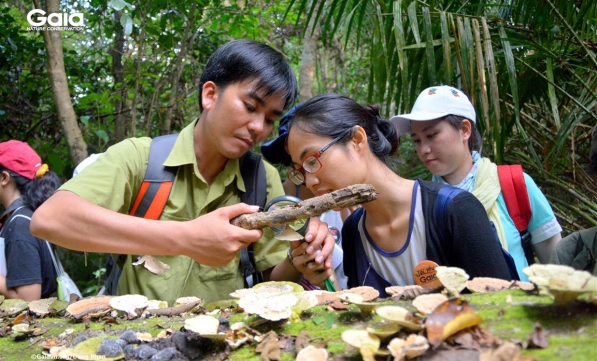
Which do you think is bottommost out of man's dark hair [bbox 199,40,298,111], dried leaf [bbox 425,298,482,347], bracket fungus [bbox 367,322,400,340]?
bracket fungus [bbox 367,322,400,340]

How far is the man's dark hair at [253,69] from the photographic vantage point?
8.59 feet

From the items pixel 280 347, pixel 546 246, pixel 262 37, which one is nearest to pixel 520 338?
pixel 280 347

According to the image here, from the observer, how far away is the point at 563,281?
1.09 m

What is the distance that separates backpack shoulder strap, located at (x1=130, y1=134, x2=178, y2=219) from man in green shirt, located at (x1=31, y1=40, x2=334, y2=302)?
1.4 inches

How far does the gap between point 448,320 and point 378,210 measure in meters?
1.22

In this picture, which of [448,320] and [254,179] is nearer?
[448,320]

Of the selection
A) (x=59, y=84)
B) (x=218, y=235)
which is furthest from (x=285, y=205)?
(x=59, y=84)

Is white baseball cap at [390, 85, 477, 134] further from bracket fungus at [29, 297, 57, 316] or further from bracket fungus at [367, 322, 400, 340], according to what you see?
bracket fungus at [29, 297, 57, 316]

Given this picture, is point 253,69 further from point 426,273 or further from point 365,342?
point 365,342

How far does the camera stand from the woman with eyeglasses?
2.05m

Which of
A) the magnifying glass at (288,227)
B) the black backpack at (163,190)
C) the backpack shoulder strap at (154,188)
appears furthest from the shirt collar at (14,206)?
the magnifying glass at (288,227)

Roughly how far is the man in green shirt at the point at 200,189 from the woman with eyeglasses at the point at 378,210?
0.20m

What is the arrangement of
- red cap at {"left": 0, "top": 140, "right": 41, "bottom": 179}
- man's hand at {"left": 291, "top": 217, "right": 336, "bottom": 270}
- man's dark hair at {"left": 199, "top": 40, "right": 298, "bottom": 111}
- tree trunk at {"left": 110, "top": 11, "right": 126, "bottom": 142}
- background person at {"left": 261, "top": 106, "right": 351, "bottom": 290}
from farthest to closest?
tree trunk at {"left": 110, "top": 11, "right": 126, "bottom": 142} < red cap at {"left": 0, "top": 140, "right": 41, "bottom": 179} < background person at {"left": 261, "top": 106, "right": 351, "bottom": 290} < man's dark hair at {"left": 199, "top": 40, "right": 298, "bottom": 111} < man's hand at {"left": 291, "top": 217, "right": 336, "bottom": 270}

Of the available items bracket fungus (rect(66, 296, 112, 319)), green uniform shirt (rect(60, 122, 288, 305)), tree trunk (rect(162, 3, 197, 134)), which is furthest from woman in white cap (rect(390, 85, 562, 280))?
tree trunk (rect(162, 3, 197, 134))
